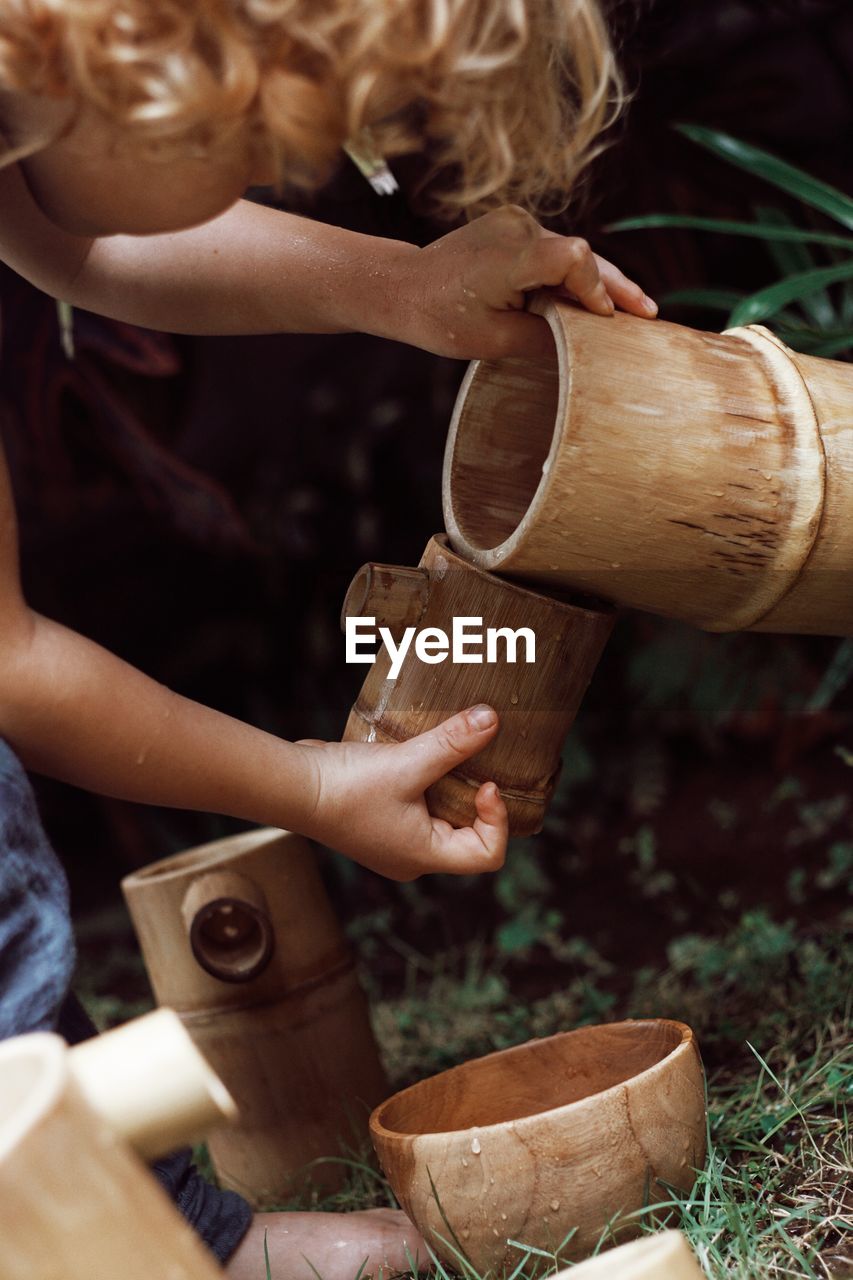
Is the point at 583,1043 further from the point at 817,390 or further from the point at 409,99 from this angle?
the point at 409,99

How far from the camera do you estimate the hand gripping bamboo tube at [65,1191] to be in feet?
2.10

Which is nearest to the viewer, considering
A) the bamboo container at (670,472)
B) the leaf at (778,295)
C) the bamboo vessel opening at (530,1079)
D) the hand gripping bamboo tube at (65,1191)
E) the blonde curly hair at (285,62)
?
the hand gripping bamboo tube at (65,1191)

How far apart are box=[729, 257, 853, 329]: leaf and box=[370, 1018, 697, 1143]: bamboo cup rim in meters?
0.81

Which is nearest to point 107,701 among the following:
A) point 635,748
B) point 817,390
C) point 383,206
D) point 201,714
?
point 201,714

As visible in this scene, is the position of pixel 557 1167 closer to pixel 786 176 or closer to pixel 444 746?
pixel 444 746

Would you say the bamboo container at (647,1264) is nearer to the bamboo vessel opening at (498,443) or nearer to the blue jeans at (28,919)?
the blue jeans at (28,919)

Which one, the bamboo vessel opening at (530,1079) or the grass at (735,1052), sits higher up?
the bamboo vessel opening at (530,1079)

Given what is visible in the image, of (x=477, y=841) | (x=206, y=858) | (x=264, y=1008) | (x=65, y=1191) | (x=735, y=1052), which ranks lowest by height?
(x=735, y=1052)

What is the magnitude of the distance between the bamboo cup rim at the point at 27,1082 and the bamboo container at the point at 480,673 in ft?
2.38

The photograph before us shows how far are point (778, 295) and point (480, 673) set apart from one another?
0.70 m

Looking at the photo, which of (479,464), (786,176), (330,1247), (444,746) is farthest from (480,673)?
(786,176)

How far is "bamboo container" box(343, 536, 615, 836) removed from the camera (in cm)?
136

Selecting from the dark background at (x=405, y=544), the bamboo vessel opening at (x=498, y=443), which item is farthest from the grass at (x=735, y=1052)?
the bamboo vessel opening at (x=498, y=443)

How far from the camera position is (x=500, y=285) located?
131 centimetres
